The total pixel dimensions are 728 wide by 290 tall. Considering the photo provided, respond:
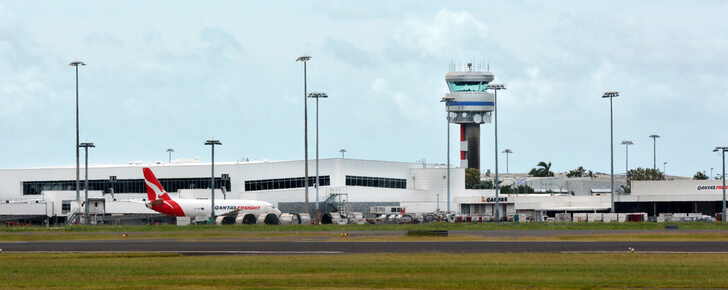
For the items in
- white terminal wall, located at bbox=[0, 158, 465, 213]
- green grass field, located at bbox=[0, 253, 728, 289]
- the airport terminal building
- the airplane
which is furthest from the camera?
white terminal wall, located at bbox=[0, 158, 465, 213]

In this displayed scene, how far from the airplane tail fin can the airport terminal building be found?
38.1ft

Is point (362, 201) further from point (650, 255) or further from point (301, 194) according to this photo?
point (650, 255)

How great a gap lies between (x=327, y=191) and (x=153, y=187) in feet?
97.7

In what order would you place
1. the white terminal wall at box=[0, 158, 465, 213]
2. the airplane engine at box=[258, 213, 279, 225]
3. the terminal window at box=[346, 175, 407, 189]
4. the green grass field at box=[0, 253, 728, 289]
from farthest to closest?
the terminal window at box=[346, 175, 407, 189], the white terminal wall at box=[0, 158, 465, 213], the airplane engine at box=[258, 213, 279, 225], the green grass field at box=[0, 253, 728, 289]

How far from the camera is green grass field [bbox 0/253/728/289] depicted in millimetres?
28328

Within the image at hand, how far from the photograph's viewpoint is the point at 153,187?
11238cm

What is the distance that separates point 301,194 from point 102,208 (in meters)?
27.1

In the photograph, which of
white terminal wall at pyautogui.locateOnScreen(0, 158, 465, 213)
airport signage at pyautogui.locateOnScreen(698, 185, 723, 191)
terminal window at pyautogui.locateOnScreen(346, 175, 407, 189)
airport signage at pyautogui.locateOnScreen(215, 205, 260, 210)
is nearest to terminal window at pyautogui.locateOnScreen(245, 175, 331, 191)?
white terminal wall at pyautogui.locateOnScreen(0, 158, 465, 213)

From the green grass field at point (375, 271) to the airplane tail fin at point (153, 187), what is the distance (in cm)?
7143

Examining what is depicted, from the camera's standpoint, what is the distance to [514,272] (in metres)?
31.8

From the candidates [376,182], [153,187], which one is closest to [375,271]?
[153,187]

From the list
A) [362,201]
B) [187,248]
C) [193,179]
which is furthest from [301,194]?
[187,248]

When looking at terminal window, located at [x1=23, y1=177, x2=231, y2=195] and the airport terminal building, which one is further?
terminal window, located at [x1=23, y1=177, x2=231, y2=195]

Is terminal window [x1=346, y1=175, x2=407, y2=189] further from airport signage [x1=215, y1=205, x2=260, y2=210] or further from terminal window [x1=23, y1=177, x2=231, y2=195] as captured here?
airport signage [x1=215, y1=205, x2=260, y2=210]
